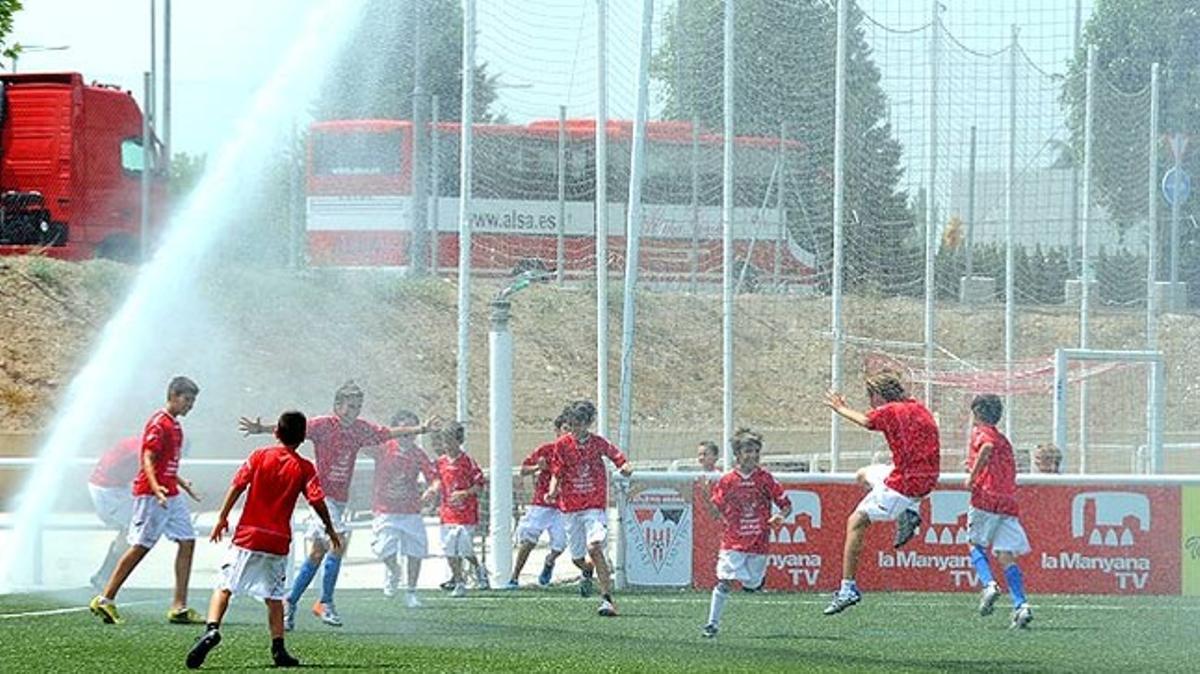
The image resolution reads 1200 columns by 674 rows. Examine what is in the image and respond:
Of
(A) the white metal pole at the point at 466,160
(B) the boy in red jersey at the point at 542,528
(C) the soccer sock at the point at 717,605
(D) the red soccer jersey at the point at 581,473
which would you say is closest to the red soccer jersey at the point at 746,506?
(C) the soccer sock at the point at 717,605

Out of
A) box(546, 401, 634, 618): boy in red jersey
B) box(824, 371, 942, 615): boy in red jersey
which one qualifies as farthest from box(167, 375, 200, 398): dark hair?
box(824, 371, 942, 615): boy in red jersey

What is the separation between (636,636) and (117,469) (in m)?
5.16

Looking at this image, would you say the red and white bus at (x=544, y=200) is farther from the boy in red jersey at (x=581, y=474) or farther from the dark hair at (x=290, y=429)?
the dark hair at (x=290, y=429)

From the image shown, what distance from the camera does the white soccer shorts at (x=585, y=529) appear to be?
1948 cm

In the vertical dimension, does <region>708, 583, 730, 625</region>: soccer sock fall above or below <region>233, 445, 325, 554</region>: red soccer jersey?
below

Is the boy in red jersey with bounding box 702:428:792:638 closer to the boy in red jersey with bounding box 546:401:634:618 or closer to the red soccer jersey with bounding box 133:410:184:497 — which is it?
the boy in red jersey with bounding box 546:401:634:618

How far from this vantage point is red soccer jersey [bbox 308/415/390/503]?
17.4 meters

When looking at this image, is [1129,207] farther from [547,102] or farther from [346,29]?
[346,29]

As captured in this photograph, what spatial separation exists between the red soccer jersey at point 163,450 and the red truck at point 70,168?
847 inches

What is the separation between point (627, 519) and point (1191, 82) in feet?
39.1

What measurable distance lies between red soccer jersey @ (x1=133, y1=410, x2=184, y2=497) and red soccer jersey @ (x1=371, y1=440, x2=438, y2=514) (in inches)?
116

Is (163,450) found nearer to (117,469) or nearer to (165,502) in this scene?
(165,502)

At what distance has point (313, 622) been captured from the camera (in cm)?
1738

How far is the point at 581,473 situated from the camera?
65.7ft
